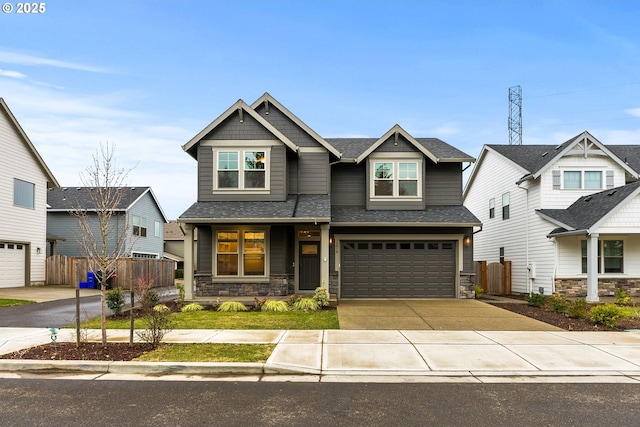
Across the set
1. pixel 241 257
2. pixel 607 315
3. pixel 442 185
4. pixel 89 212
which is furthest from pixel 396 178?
pixel 89 212

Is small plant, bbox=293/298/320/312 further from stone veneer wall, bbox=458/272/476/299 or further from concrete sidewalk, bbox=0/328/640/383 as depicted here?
stone veneer wall, bbox=458/272/476/299

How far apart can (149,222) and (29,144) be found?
41.3 feet

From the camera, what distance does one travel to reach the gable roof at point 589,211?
16.4m

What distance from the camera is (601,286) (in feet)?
60.2

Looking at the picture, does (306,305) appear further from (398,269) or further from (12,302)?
(12,302)

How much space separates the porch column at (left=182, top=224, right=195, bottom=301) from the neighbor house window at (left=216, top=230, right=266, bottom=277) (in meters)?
1.10

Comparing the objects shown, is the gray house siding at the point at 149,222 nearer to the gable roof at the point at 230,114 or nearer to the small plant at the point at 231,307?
the gable roof at the point at 230,114

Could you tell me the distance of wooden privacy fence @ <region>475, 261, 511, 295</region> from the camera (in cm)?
2164

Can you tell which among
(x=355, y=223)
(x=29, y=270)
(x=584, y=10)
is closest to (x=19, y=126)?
(x=29, y=270)

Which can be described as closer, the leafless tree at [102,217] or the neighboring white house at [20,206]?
the leafless tree at [102,217]

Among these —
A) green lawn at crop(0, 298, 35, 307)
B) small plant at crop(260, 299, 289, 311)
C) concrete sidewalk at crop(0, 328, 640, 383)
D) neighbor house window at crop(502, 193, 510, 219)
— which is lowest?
green lawn at crop(0, 298, 35, 307)

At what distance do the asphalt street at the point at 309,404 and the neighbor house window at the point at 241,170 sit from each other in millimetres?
11166

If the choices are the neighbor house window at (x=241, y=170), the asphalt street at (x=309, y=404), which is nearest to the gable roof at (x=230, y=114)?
the neighbor house window at (x=241, y=170)

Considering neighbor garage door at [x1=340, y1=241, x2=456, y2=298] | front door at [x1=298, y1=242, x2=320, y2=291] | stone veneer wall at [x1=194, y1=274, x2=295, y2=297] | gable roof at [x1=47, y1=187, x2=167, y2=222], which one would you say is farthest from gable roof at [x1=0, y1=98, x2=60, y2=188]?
neighbor garage door at [x1=340, y1=241, x2=456, y2=298]
